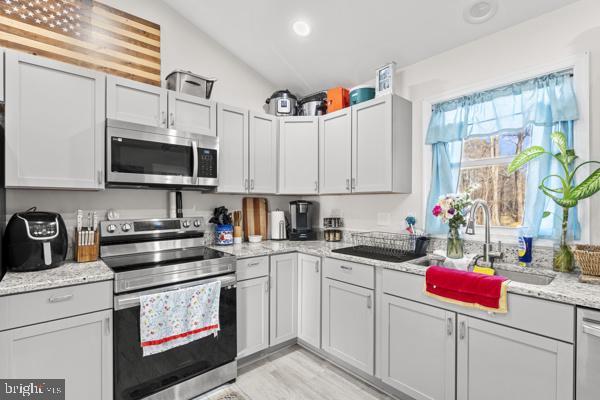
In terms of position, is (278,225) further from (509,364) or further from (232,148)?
(509,364)

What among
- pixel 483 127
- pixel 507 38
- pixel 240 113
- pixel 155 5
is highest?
pixel 155 5

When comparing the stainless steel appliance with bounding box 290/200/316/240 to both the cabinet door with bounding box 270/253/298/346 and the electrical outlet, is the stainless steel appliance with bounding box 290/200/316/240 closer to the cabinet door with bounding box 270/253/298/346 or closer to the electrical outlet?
the cabinet door with bounding box 270/253/298/346

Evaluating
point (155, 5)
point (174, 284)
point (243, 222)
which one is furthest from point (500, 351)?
point (155, 5)

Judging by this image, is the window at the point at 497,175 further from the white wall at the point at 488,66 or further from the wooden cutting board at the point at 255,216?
the wooden cutting board at the point at 255,216

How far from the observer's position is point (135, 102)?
216 centimetres

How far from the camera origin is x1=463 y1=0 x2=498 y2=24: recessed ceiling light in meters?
1.98

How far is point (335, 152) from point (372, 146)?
0.41 metres

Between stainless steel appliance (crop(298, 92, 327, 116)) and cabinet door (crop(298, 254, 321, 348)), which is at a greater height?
stainless steel appliance (crop(298, 92, 327, 116))

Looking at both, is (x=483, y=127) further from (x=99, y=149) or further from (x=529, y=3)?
(x=99, y=149)

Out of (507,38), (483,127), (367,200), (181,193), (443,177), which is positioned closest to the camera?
(507,38)

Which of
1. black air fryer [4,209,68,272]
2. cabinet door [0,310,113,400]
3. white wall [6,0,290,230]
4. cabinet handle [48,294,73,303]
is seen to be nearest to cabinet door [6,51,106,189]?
black air fryer [4,209,68,272]

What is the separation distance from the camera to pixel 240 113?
2756 mm

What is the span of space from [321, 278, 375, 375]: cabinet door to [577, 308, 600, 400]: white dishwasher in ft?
3.53

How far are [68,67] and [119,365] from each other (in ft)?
6.11
